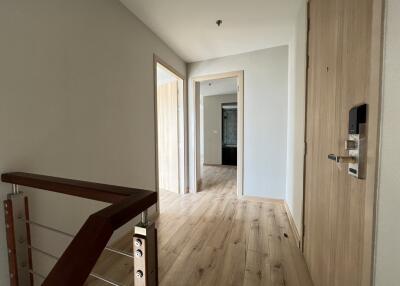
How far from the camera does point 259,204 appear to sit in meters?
3.00

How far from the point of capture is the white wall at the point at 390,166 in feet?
1.78

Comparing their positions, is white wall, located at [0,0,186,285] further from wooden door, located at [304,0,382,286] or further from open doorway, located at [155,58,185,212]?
wooden door, located at [304,0,382,286]

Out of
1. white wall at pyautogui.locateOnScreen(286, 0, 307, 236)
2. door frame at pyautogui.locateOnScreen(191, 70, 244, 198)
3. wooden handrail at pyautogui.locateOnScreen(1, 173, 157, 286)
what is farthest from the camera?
door frame at pyautogui.locateOnScreen(191, 70, 244, 198)

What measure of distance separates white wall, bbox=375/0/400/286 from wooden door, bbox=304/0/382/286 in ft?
0.11

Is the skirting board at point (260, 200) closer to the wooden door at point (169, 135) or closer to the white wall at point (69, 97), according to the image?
the wooden door at point (169, 135)

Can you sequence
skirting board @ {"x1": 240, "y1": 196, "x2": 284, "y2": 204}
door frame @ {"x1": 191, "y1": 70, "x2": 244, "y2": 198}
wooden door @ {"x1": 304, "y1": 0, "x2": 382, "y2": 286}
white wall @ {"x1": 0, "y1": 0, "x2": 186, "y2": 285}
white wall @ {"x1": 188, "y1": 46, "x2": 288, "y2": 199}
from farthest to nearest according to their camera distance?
door frame @ {"x1": 191, "y1": 70, "x2": 244, "y2": 198} → skirting board @ {"x1": 240, "y1": 196, "x2": 284, "y2": 204} → white wall @ {"x1": 188, "y1": 46, "x2": 288, "y2": 199} → white wall @ {"x1": 0, "y1": 0, "x2": 186, "y2": 285} → wooden door @ {"x1": 304, "y1": 0, "x2": 382, "y2": 286}

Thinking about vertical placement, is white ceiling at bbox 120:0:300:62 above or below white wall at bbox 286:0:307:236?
above

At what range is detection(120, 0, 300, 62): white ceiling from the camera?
1.93 meters

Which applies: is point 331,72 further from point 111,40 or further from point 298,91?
point 111,40

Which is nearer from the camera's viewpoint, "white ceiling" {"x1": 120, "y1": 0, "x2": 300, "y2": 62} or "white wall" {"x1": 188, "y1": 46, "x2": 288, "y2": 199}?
"white ceiling" {"x1": 120, "y1": 0, "x2": 300, "y2": 62}

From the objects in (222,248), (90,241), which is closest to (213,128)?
(222,248)

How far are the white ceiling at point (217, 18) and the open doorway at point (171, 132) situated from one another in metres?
0.70

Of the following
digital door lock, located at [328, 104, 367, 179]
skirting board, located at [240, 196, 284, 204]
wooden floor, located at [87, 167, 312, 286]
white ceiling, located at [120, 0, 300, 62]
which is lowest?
wooden floor, located at [87, 167, 312, 286]

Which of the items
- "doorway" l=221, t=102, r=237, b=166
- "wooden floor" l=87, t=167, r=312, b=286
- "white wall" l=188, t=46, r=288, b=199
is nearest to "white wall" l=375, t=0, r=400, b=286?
"wooden floor" l=87, t=167, r=312, b=286
